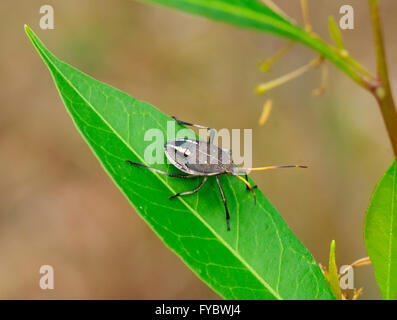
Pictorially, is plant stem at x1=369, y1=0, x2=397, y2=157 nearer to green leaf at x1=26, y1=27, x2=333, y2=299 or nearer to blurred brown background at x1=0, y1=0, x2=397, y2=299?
green leaf at x1=26, y1=27, x2=333, y2=299

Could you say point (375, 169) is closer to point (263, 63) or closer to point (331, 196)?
point (331, 196)

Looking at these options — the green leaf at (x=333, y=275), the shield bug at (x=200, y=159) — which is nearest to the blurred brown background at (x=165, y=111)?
the shield bug at (x=200, y=159)

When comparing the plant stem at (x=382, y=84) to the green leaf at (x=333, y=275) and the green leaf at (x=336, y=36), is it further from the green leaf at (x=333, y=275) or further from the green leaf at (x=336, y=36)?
the green leaf at (x=333, y=275)

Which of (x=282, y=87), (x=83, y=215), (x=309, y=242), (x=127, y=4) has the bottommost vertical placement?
(x=309, y=242)

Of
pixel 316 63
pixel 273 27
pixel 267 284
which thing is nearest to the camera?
pixel 273 27

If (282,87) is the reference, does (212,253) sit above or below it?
below

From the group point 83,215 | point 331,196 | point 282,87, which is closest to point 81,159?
point 83,215

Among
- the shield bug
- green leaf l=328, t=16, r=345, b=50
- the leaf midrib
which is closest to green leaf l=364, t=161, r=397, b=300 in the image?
the leaf midrib
